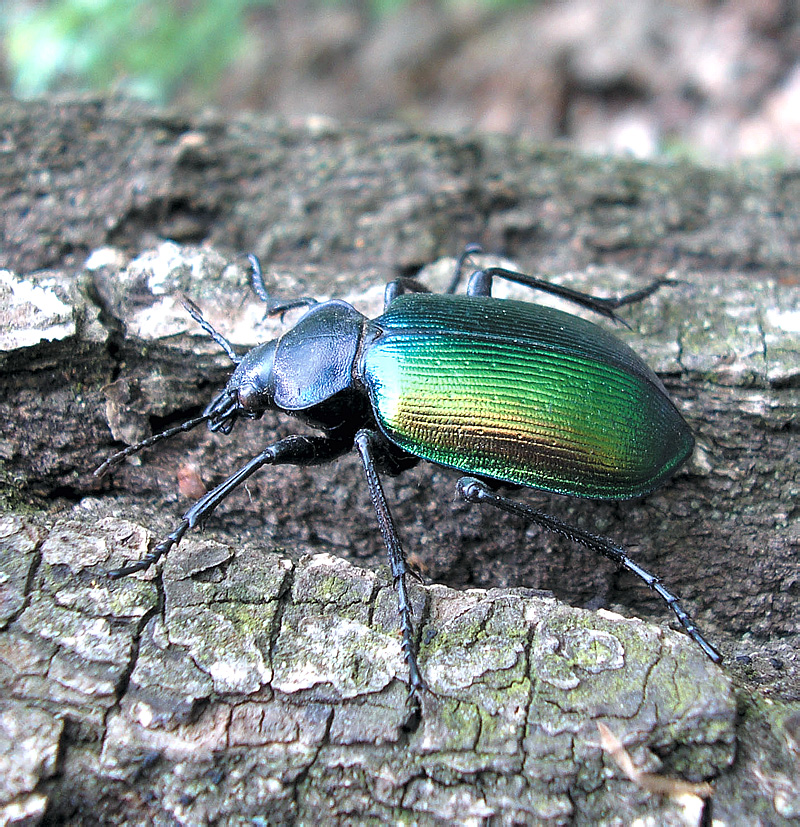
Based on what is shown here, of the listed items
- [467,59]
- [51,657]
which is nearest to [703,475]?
[51,657]

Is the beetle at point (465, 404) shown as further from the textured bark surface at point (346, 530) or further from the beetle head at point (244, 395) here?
the textured bark surface at point (346, 530)

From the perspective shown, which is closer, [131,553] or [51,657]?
[51,657]

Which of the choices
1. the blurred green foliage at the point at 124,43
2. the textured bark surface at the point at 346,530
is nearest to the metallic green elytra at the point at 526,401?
the textured bark surface at the point at 346,530

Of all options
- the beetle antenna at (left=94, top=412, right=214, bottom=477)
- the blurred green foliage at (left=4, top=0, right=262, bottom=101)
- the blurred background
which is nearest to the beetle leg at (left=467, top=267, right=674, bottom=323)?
the beetle antenna at (left=94, top=412, right=214, bottom=477)

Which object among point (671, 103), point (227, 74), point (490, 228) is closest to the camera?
point (490, 228)

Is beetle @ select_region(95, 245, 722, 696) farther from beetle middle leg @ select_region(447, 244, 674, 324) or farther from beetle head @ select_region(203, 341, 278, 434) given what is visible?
beetle middle leg @ select_region(447, 244, 674, 324)

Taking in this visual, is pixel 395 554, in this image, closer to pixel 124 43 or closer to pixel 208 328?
pixel 208 328

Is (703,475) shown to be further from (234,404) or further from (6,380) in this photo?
(6,380)
